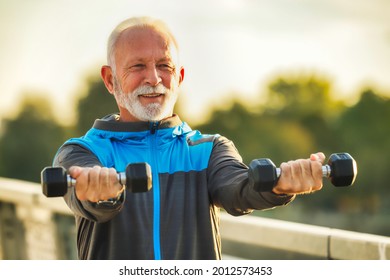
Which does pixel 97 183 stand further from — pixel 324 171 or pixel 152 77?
pixel 324 171

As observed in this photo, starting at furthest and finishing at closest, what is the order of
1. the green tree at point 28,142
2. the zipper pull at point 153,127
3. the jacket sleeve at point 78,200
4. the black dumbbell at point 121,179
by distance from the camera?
the green tree at point 28,142, the zipper pull at point 153,127, the jacket sleeve at point 78,200, the black dumbbell at point 121,179

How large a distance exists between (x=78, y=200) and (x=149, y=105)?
489mm

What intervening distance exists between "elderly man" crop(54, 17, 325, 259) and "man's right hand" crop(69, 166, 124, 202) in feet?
0.37

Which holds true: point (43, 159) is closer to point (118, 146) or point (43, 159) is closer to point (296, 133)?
point (296, 133)

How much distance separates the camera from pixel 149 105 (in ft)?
9.14

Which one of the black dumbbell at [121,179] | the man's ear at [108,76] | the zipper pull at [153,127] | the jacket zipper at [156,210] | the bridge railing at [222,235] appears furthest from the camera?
the bridge railing at [222,235]

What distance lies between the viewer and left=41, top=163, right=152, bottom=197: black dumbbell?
2.30 m

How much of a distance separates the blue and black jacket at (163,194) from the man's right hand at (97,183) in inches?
7.9

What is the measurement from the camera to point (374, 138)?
5553 cm

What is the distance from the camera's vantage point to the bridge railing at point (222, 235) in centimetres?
364

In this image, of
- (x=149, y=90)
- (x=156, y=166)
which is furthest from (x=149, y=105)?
(x=156, y=166)

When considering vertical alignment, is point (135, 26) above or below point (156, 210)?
above

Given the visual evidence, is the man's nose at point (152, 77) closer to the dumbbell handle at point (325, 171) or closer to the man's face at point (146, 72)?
the man's face at point (146, 72)

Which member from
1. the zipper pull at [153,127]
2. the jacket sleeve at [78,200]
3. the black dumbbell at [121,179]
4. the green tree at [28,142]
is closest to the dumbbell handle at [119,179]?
the black dumbbell at [121,179]
